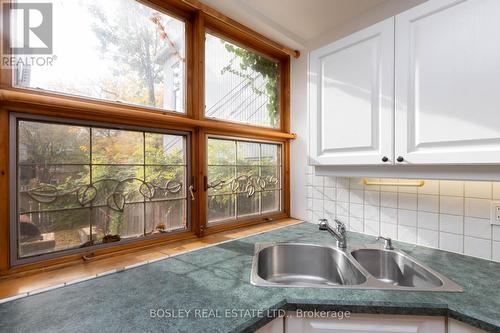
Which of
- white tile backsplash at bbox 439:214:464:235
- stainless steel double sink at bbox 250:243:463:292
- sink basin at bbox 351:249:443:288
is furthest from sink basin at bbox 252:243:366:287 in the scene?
white tile backsplash at bbox 439:214:464:235

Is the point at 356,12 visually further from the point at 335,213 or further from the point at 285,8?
the point at 335,213

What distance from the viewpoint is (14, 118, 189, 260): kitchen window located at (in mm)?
932

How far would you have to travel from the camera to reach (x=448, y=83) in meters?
0.91

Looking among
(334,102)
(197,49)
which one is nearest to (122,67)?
(197,49)

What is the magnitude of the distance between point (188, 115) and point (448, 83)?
4.04 ft

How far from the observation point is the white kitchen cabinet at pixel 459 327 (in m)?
0.71

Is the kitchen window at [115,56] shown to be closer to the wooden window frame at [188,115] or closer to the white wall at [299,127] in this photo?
the wooden window frame at [188,115]

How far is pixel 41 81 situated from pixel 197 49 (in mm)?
779

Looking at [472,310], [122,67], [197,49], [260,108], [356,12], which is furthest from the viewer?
[260,108]

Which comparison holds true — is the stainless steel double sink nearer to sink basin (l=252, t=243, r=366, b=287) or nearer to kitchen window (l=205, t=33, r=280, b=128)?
sink basin (l=252, t=243, r=366, b=287)

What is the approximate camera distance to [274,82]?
1.93 m

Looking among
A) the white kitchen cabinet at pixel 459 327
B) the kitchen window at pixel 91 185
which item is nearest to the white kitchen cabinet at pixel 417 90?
the white kitchen cabinet at pixel 459 327

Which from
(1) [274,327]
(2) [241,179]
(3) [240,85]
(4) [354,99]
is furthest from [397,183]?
(3) [240,85]

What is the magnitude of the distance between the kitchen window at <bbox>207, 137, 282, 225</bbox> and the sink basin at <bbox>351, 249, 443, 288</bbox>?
77 centimetres
